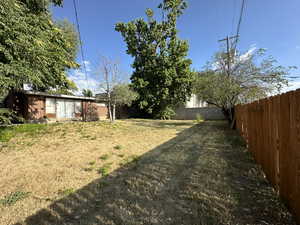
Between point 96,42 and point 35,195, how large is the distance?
12394 millimetres

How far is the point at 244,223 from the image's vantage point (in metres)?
1.72

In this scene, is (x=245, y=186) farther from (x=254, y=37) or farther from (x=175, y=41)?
(x=175, y=41)

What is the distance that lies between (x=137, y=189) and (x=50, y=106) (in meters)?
13.1

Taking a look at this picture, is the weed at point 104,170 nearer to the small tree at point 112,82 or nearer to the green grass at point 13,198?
the green grass at point 13,198

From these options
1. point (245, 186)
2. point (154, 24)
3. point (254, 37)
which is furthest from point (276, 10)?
point (154, 24)

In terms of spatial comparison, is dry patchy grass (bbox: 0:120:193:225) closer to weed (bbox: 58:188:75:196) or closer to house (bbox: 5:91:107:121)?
weed (bbox: 58:188:75:196)

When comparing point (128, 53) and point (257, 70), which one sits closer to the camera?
point (257, 70)

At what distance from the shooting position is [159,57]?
699 inches

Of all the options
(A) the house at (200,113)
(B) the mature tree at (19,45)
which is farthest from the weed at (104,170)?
(A) the house at (200,113)

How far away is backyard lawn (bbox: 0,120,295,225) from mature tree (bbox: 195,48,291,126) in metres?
5.06

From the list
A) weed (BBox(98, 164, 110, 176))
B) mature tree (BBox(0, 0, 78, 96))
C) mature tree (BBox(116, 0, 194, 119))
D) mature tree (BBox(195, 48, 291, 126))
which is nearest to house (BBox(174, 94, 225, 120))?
mature tree (BBox(116, 0, 194, 119))

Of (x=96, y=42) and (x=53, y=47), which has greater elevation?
(x=96, y=42)

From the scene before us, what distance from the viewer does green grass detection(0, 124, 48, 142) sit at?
265 inches

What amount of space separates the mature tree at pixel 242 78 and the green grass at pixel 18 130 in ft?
33.4
